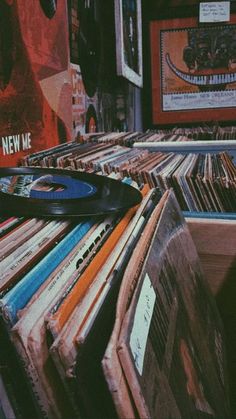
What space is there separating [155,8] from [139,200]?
2756 millimetres

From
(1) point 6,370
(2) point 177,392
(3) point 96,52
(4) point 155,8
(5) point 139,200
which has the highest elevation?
(4) point 155,8

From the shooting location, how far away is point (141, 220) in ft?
2.34

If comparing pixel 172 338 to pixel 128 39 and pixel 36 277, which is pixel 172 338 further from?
pixel 128 39

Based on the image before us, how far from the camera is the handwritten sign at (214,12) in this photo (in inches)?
115

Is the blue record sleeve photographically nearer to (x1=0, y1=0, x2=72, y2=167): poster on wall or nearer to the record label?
the record label

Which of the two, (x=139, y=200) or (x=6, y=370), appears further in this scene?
(x=139, y=200)

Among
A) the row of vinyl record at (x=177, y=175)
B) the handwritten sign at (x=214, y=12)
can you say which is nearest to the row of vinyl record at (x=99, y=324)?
the row of vinyl record at (x=177, y=175)

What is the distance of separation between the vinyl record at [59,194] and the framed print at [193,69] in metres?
2.40

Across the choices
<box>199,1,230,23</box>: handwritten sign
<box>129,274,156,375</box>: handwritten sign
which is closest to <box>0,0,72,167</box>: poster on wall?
→ <box>129,274,156,375</box>: handwritten sign

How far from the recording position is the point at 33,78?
4.37 ft

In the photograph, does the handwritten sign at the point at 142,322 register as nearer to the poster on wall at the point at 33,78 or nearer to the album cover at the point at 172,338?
the album cover at the point at 172,338

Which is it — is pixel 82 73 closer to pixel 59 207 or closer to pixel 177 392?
pixel 59 207

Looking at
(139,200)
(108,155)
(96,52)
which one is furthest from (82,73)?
(139,200)

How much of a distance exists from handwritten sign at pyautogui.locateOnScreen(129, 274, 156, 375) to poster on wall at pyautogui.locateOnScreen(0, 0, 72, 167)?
76cm
